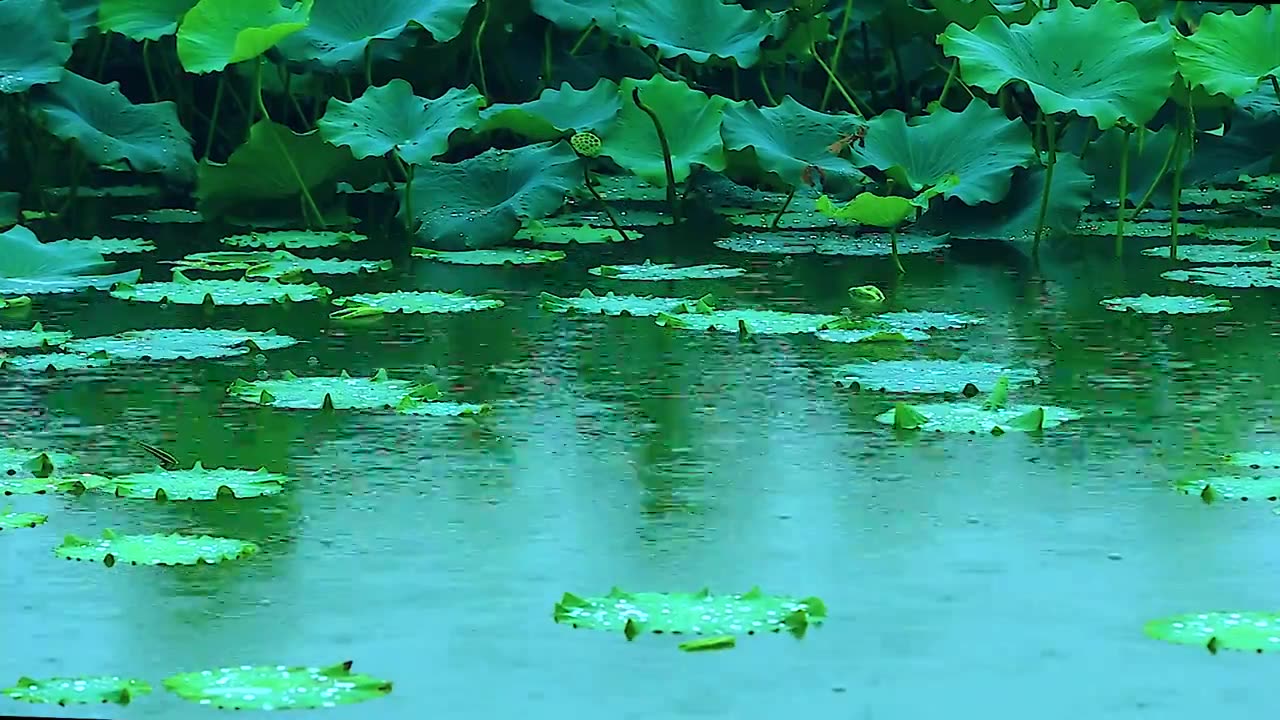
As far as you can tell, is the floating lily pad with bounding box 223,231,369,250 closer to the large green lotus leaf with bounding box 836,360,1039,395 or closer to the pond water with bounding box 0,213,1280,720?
the pond water with bounding box 0,213,1280,720

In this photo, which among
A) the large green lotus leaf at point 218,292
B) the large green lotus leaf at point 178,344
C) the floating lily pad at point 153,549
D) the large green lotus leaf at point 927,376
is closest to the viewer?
the floating lily pad at point 153,549

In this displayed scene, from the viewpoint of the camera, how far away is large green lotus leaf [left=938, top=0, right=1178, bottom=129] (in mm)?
4156

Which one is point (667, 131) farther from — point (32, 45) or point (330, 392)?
point (330, 392)

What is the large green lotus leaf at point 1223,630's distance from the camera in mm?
1718

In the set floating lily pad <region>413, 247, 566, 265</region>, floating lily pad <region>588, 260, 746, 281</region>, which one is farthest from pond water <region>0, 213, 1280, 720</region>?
floating lily pad <region>413, 247, 566, 265</region>

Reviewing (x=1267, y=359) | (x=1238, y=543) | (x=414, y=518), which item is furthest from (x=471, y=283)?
(x=1238, y=543)

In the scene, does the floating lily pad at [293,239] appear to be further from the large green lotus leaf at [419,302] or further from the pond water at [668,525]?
the pond water at [668,525]

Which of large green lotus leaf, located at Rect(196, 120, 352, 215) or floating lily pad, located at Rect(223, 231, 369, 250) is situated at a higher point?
large green lotus leaf, located at Rect(196, 120, 352, 215)

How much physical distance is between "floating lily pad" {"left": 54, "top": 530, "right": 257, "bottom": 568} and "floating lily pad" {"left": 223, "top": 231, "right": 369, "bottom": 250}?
2.47 meters

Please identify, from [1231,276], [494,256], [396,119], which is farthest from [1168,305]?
[396,119]

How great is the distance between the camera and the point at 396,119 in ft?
15.0

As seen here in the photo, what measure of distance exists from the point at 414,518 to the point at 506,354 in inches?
41.5

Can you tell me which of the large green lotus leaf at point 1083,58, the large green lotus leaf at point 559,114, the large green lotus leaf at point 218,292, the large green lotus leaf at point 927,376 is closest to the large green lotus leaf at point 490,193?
the large green lotus leaf at point 559,114

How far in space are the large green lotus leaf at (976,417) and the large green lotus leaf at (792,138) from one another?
74.1 inches
